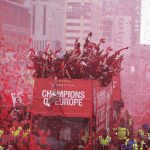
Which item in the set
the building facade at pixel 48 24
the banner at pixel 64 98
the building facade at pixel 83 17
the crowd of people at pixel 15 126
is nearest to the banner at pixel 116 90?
the crowd of people at pixel 15 126

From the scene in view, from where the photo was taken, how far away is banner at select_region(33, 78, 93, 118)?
7379 mm

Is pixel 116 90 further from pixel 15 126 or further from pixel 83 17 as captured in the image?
pixel 83 17

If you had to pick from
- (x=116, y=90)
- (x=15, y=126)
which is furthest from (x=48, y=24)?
(x=15, y=126)

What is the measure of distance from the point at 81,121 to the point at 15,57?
11.1 m

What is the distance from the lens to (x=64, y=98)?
7418 mm

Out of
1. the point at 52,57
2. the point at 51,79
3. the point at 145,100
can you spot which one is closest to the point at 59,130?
the point at 51,79

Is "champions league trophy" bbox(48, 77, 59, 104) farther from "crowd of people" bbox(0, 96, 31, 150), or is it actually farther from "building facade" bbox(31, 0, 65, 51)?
"building facade" bbox(31, 0, 65, 51)

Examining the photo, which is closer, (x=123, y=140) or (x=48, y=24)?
(x=123, y=140)

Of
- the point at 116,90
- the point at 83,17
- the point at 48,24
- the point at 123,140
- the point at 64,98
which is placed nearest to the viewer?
the point at 64,98

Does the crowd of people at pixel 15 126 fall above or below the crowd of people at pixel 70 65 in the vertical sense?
below

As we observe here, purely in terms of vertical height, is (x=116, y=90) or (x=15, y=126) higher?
(x=116, y=90)

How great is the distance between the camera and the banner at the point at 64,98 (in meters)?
7.38

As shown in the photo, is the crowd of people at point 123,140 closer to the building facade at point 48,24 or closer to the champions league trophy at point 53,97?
the champions league trophy at point 53,97

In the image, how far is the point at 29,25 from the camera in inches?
864
